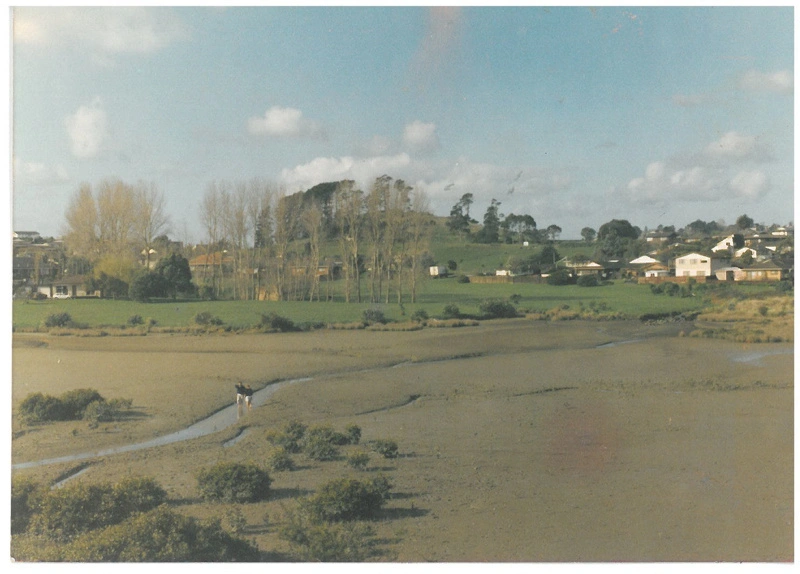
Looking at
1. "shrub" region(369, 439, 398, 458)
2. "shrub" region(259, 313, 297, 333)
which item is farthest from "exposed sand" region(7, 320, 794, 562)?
"shrub" region(259, 313, 297, 333)

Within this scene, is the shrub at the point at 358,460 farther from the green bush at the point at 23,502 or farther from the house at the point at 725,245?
the house at the point at 725,245

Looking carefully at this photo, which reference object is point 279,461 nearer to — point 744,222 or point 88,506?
point 88,506

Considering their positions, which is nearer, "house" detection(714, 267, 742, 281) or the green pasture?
the green pasture

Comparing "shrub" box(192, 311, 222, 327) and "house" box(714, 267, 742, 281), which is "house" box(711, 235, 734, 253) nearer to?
"house" box(714, 267, 742, 281)

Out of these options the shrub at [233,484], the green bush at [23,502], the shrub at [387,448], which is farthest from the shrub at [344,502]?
the green bush at [23,502]

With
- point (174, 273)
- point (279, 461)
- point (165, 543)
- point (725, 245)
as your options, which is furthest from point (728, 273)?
point (165, 543)

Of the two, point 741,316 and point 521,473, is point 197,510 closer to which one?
point 521,473
